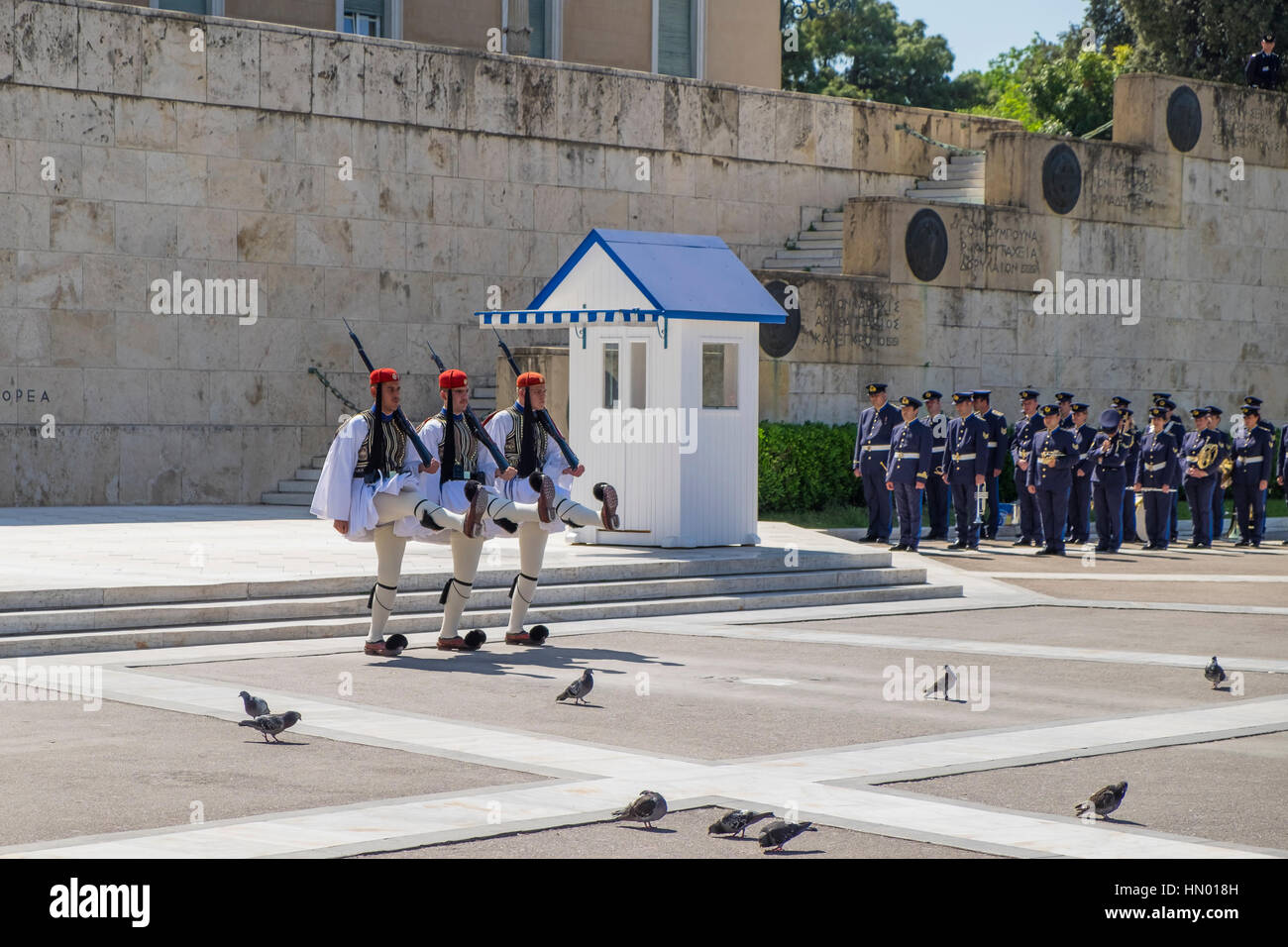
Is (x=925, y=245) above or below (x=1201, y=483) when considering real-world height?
above

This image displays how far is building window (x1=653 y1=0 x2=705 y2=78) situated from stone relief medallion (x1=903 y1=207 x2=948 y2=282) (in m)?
7.47

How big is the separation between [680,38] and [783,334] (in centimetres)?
978

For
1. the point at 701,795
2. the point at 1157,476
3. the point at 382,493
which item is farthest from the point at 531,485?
the point at 1157,476

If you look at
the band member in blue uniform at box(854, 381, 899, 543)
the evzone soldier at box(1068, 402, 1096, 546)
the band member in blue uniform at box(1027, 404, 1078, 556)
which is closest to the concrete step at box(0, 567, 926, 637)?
the band member in blue uniform at box(854, 381, 899, 543)

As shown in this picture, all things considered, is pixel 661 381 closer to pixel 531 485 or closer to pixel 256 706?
pixel 531 485

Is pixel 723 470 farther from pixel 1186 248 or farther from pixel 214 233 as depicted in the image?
pixel 1186 248

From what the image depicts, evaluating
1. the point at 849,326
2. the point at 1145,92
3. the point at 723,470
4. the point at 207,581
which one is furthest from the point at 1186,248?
the point at 207,581

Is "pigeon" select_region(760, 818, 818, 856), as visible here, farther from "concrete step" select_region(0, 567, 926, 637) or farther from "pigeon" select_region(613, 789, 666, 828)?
"concrete step" select_region(0, 567, 926, 637)

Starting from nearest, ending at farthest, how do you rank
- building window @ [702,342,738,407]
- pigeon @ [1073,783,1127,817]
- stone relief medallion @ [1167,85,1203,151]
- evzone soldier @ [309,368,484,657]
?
1. pigeon @ [1073,783,1127,817]
2. evzone soldier @ [309,368,484,657]
3. building window @ [702,342,738,407]
4. stone relief medallion @ [1167,85,1203,151]

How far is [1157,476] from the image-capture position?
23.9 meters

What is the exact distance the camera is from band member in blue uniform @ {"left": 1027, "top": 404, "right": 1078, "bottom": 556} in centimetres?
2219

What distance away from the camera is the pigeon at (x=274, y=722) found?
917cm

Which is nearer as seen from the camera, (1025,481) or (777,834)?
(777,834)

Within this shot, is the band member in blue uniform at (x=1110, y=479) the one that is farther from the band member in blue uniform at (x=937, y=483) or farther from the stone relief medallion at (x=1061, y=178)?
the stone relief medallion at (x=1061, y=178)
